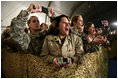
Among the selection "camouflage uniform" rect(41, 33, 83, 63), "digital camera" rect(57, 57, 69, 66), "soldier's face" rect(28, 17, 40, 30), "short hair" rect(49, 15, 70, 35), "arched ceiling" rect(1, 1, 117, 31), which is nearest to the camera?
"digital camera" rect(57, 57, 69, 66)

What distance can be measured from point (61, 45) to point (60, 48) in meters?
0.03

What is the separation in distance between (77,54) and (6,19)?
12.5 feet

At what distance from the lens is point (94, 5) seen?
4711mm

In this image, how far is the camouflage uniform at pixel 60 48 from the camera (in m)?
1.24

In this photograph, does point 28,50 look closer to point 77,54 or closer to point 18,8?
point 77,54

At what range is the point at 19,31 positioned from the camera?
121 centimetres

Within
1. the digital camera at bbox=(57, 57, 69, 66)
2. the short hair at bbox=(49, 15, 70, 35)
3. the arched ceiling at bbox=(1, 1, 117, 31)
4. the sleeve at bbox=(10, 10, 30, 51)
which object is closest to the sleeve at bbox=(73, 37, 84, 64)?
the digital camera at bbox=(57, 57, 69, 66)

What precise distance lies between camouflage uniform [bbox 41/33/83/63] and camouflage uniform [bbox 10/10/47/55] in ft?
0.47

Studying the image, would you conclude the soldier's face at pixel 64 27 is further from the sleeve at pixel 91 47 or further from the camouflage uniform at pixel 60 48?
the sleeve at pixel 91 47

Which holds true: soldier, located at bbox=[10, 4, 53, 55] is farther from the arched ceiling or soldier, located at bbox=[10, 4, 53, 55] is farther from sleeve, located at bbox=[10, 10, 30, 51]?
the arched ceiling

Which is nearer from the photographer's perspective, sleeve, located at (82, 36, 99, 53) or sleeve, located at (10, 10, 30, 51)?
sleeve, located at (10, 10, 30, 51)

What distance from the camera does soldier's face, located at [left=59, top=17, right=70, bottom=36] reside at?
132 cm

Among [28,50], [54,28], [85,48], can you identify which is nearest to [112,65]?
[85,48]

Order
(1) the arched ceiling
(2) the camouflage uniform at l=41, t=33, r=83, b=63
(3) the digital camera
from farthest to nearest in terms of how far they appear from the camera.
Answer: (1) the arched ceiling < (2) the camouflage uniform at l=41, t=33, r=83, b=63 < (3) the digital camera
